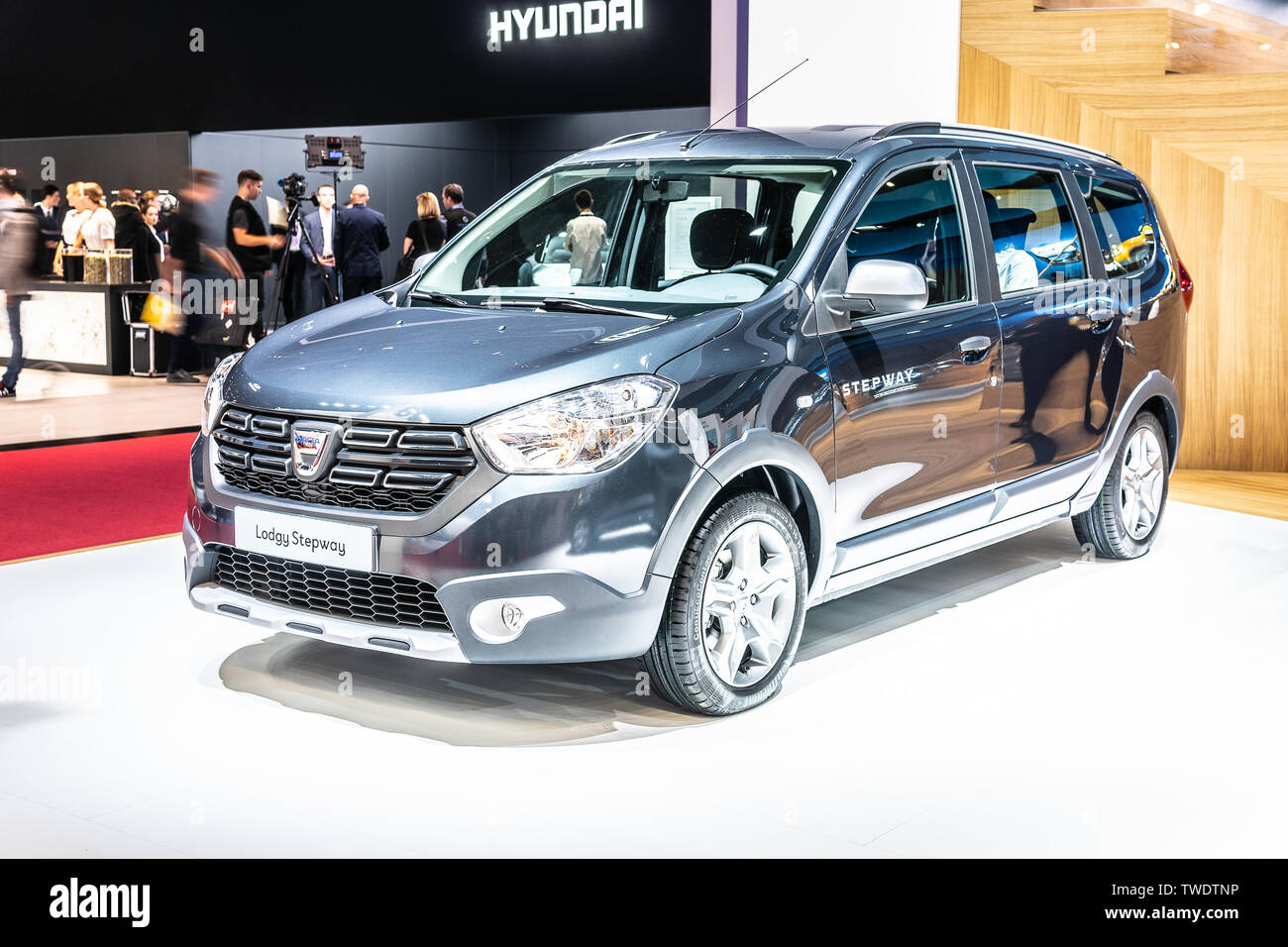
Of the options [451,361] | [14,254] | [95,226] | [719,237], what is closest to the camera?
[451,361]

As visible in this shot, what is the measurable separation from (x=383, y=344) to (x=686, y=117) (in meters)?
14.3

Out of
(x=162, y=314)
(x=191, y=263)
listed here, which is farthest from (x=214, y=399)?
(x=162, y=314)

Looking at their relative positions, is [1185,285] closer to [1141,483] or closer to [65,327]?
[1141,483]

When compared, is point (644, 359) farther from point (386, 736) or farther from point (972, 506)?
point (972, 506)

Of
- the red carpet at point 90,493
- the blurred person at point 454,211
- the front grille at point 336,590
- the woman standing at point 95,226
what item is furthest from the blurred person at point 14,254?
the front grille at point 336,590

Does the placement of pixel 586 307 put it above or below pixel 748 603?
above

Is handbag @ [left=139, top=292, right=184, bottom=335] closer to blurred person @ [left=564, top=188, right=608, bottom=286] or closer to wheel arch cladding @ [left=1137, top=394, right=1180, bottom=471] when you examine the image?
blurred person @ [left=564, top=188, right=608, bottom=286]

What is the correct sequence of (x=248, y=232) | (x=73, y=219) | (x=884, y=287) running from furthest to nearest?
(x=73, y=219)
(x=248, y=232)
(x=884, y=287)

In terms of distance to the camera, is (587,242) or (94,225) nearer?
(587,242)

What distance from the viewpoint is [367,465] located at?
368cm

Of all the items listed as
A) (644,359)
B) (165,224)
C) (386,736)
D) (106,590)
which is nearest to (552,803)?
(386,736)

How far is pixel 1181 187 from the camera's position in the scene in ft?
27.0

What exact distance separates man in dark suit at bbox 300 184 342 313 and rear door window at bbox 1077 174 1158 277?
8.87m
